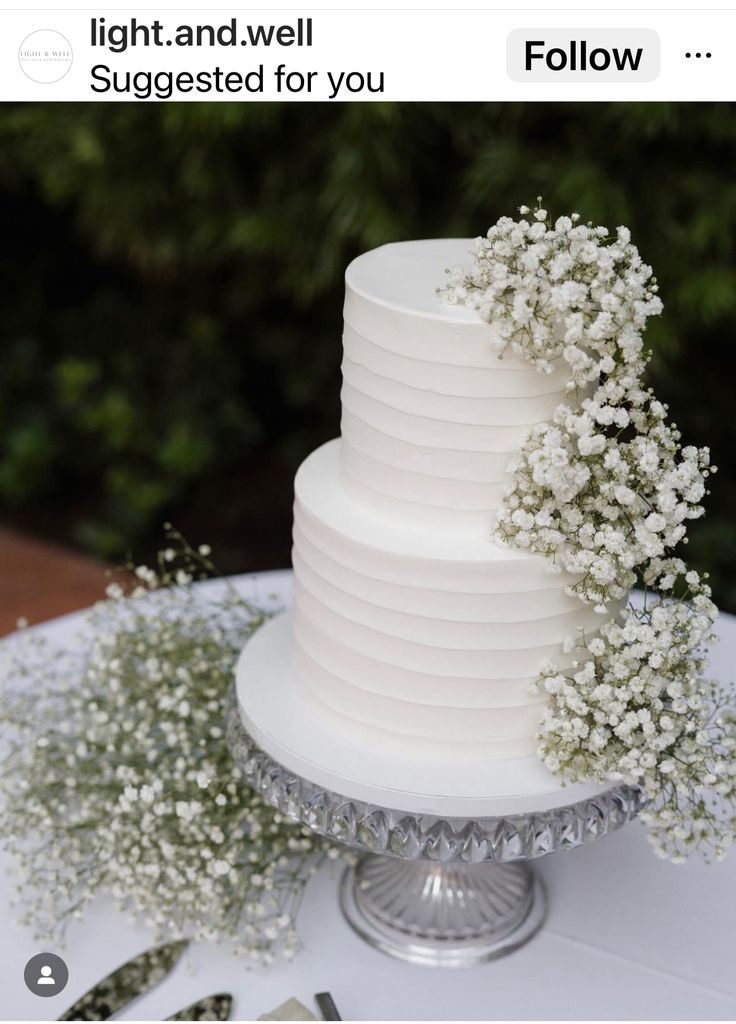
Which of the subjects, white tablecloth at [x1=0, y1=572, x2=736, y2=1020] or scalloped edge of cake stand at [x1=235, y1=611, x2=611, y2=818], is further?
white tablecloth at [x1=0, y1=572, x2=736, y2=1020]

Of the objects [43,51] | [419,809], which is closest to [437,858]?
[419,809]

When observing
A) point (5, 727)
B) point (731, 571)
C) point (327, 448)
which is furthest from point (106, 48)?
point (731, 571)

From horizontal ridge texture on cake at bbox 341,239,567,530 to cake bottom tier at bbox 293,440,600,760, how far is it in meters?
0.05

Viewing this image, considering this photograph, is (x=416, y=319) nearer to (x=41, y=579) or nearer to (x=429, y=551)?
(x=429, y=551)

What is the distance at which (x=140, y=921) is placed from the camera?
1.82 meters

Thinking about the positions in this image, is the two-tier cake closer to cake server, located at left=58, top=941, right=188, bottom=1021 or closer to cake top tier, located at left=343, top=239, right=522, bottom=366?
cake top tier, located at left=343, top=239, right=522, bottom=366

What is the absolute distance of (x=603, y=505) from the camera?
4.90 ft

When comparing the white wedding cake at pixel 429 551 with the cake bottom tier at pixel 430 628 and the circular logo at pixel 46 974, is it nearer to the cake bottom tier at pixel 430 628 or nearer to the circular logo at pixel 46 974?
the cake bottom tier at pixel 430 628

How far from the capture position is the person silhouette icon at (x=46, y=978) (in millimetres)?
1659

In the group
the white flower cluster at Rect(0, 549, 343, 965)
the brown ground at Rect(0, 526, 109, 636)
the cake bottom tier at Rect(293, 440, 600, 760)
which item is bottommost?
the brown ground at Rect(0, 526, 109, 636)

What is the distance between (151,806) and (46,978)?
0.94ft

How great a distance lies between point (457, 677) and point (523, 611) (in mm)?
124

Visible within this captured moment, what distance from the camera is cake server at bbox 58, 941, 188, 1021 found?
163cm

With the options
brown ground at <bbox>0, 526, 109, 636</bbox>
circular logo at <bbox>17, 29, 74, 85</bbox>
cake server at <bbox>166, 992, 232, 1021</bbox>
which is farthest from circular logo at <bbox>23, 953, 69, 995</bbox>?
brown ground at <bbox>0, 526, 109, 636</bbox>
